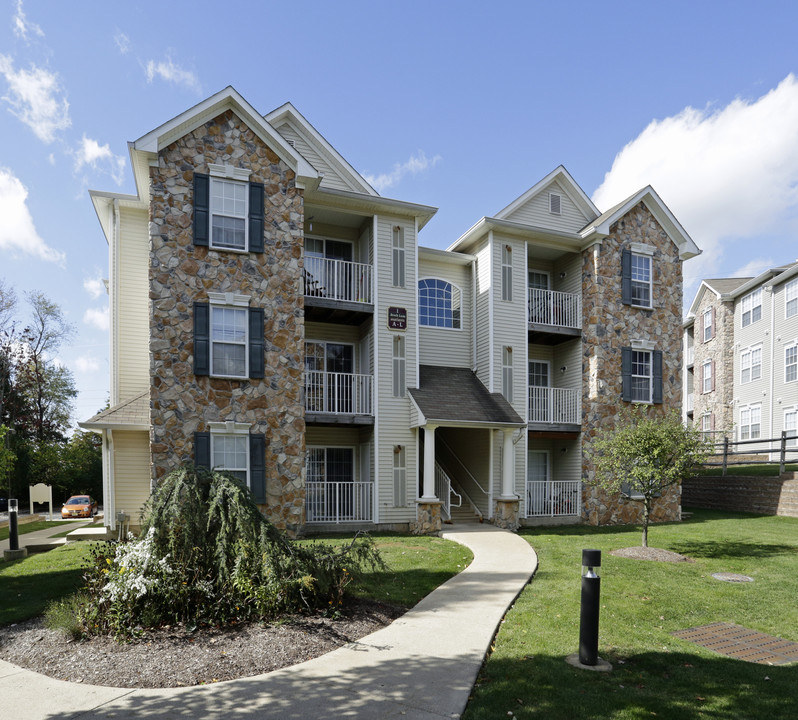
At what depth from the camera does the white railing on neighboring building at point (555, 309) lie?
18.1 metres

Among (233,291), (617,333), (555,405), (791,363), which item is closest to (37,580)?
(233,291)

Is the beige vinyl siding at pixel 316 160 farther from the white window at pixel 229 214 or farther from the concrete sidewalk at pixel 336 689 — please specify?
the concrete sidewalk at pixel 336 689

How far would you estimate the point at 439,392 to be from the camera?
52.4ft

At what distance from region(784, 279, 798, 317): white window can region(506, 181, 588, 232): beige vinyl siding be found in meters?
14.6

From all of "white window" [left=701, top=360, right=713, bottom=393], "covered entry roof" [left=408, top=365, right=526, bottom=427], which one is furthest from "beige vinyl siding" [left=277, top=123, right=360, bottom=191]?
"white window" [left=701, top=360, right=713, bottom=393]

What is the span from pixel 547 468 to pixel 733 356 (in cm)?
1935

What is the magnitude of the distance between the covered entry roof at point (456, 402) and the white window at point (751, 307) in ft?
68.3

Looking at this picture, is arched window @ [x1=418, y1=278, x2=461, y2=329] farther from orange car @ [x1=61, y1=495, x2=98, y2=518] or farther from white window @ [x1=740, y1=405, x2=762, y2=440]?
white window @ [x1=740, y1=405, x2=762, y2=440]

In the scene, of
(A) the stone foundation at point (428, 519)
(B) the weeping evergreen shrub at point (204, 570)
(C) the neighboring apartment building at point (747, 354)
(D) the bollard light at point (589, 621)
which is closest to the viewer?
(D) the bollard light at point (589, 621)

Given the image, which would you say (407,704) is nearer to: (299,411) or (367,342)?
(299,411)

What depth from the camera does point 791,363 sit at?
27109 millimetres

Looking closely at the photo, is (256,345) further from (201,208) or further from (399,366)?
(399,366)

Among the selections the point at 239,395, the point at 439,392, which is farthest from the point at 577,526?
the point at 239,395

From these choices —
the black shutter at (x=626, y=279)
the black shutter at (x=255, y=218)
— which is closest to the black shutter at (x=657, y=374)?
the black shutter at (x=626, y=279)
